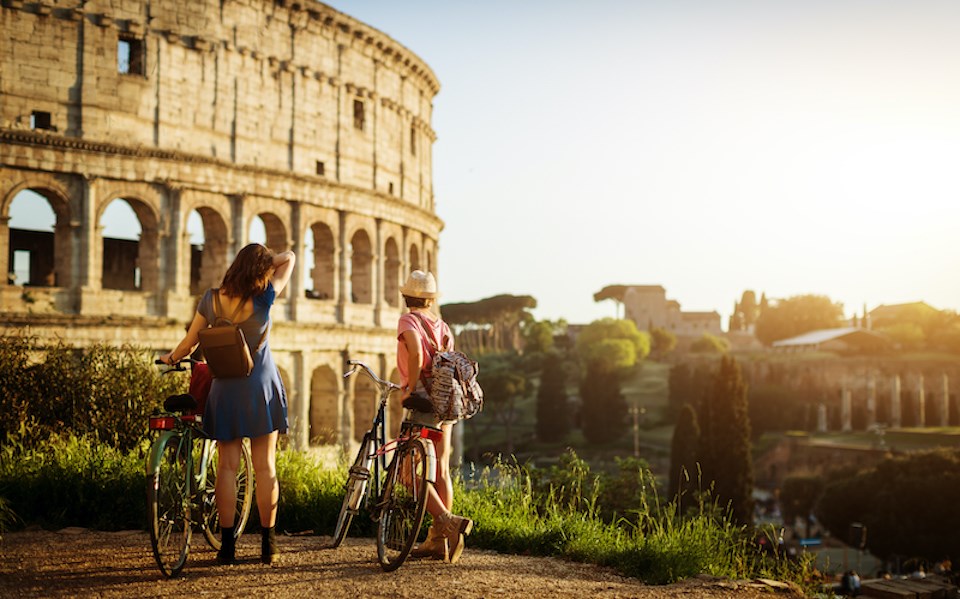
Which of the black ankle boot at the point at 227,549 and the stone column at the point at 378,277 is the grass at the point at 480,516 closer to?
the black ankle boot at the point at 227,549

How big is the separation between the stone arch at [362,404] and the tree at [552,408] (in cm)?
2984

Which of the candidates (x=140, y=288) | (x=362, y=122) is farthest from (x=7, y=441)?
(x=362, y=122)

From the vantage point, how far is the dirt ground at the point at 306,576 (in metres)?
4.87

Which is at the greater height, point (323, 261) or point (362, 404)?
point (323, 261)

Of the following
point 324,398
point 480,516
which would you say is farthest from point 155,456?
point 324,398

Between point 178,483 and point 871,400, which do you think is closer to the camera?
point 178,483

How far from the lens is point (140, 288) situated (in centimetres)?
2197

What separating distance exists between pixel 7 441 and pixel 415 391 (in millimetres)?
6845

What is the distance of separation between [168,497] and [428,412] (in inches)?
60.1

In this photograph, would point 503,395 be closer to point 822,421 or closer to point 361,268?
point 822,421

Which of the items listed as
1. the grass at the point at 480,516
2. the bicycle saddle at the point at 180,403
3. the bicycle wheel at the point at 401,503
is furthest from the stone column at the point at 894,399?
the bicycle saddle at the point at 180,403

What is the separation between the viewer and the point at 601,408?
5556cm

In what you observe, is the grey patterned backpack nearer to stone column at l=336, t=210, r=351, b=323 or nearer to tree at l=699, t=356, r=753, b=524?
stone column at l=336, t=210, r=351, b=323

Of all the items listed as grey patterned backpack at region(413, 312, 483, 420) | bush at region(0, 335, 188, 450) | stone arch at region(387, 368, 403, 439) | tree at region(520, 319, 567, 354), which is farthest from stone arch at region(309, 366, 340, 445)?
tree at region(520, 319, 567, 354)
